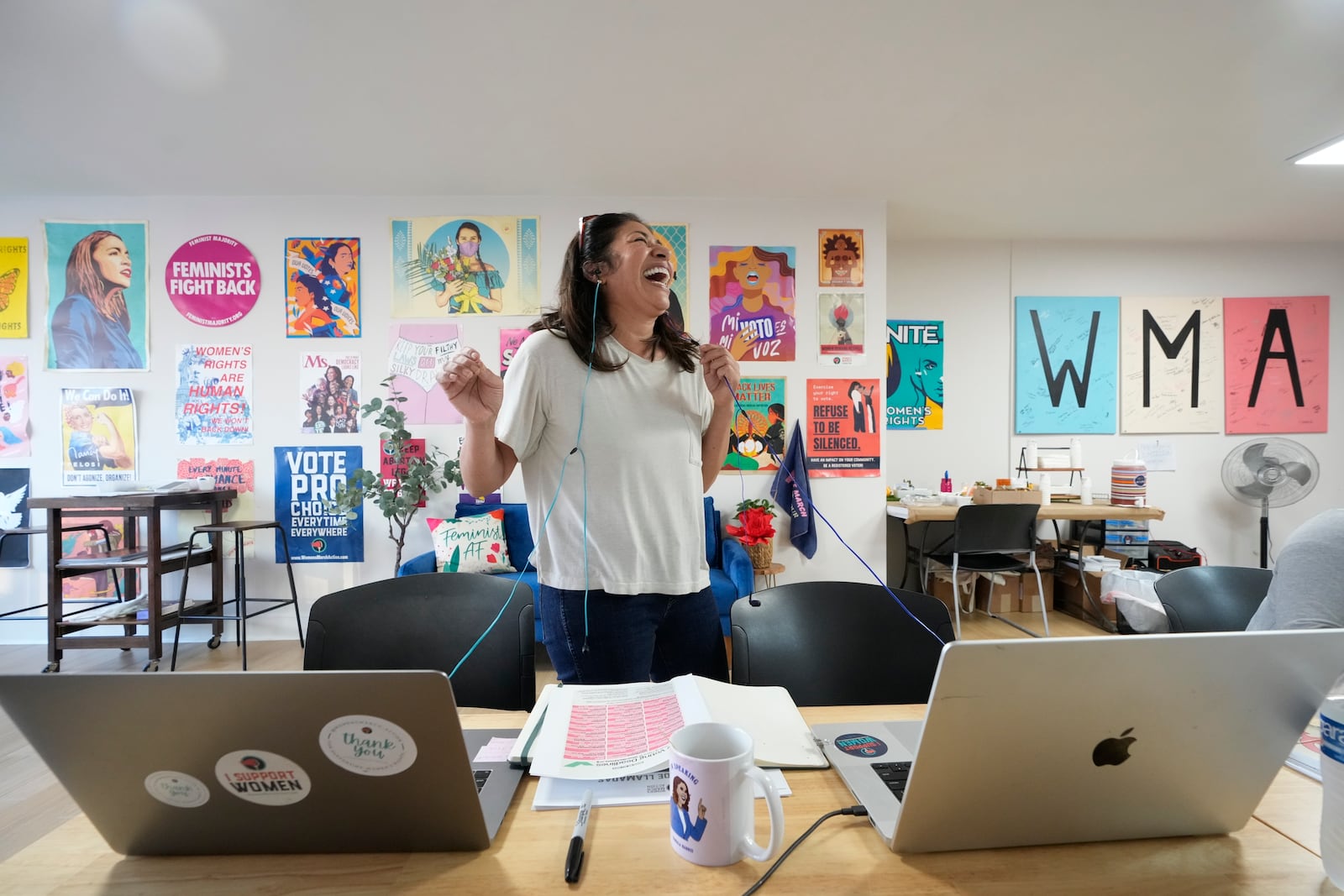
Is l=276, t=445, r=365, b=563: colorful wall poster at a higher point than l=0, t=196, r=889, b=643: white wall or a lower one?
lower

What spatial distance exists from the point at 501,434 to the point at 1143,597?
3742 mm

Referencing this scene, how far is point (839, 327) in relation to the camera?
3799mm

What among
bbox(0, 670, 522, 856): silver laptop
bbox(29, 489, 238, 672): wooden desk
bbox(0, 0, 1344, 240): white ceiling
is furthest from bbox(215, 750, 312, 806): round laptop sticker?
bbox(29, 489, 238, 672): wooden desk

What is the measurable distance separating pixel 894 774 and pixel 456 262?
3.60 metres

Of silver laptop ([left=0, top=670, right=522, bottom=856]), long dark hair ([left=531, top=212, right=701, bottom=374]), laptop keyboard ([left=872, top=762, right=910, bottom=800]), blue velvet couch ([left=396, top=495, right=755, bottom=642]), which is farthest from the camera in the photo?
blue velvet couch ([left=396, top=495, right=755, bottom=642])

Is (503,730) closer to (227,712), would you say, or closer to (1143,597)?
(227,712)

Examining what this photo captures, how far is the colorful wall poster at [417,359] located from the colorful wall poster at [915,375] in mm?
2889

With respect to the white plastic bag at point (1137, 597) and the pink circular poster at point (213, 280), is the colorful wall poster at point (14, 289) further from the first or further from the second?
the white plastic bag at point (1137, 597)

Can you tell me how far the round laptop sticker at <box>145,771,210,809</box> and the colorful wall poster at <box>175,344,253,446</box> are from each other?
3682mm

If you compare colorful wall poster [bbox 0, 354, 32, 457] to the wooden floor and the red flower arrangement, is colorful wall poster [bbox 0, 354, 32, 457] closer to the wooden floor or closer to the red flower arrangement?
the wooden floor

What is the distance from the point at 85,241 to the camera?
3.63 metres

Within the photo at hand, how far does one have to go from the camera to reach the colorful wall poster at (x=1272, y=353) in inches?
179

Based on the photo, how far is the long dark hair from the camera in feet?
3.92

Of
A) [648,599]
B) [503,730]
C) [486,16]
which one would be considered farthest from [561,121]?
[503,730]
